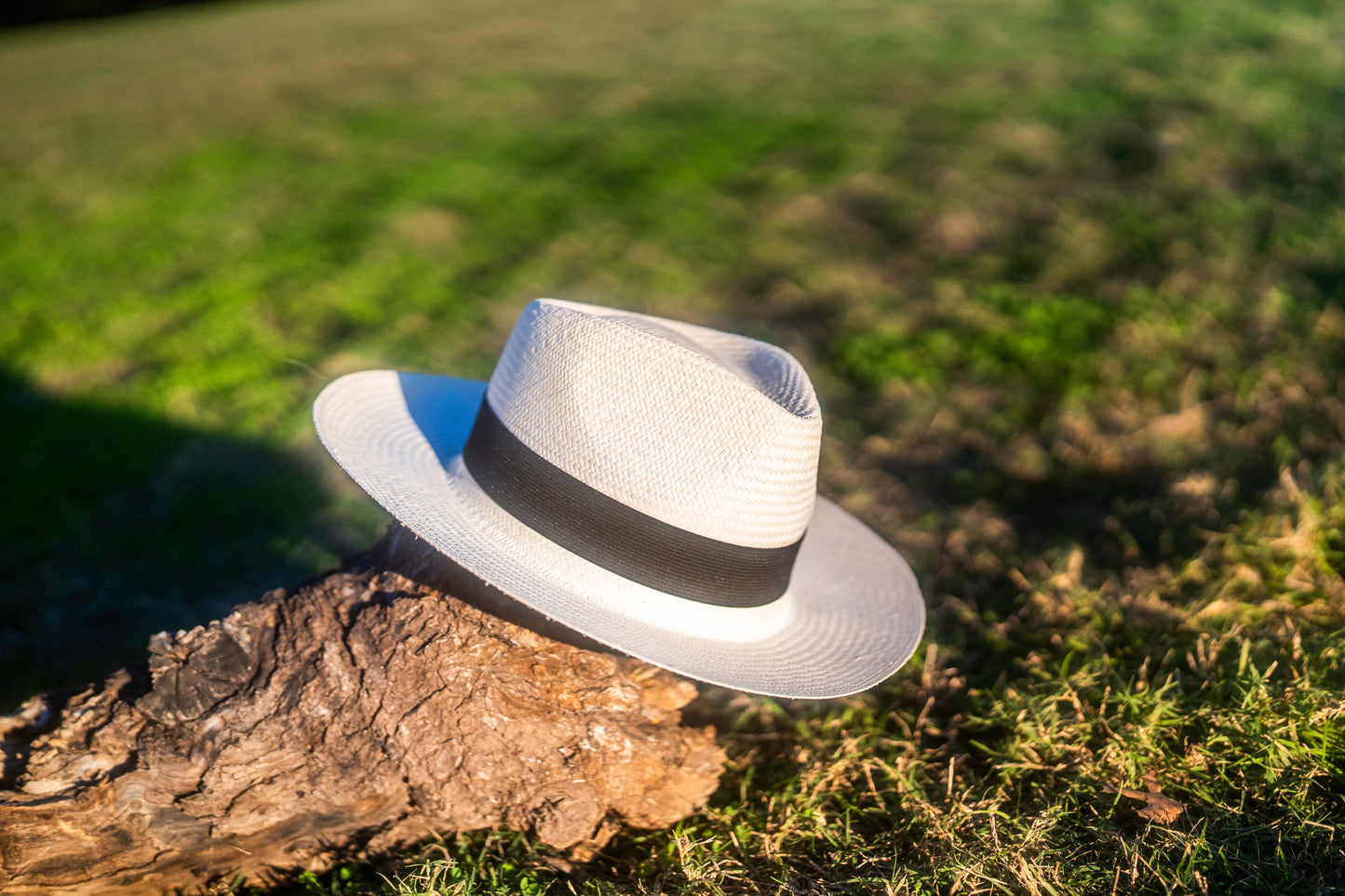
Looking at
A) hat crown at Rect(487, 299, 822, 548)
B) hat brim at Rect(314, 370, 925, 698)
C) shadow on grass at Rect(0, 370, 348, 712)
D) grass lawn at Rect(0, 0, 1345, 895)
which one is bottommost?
shadow on grass at Rect(0, 370, 348, 712)

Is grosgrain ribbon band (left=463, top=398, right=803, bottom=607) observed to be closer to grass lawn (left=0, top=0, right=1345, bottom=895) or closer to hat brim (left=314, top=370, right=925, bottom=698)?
hat brim (left=314, top=370, right=925, bottom=698)

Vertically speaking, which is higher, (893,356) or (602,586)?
(602,586)

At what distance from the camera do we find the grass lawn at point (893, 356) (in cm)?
261

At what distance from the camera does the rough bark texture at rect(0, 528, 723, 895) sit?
2.35 m

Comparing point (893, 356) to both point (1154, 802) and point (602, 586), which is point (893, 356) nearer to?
point (1154, 802)

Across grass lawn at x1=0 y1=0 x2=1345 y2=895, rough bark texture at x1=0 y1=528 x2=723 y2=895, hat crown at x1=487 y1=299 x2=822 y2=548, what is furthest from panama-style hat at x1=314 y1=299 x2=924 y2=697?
grass lawn at x1=0 y1=0 x2=1345 y2=895

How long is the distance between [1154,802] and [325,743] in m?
2.43

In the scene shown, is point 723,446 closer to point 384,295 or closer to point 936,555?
point 936,555

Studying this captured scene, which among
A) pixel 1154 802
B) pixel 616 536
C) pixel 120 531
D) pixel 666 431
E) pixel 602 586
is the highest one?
pixel 666 431

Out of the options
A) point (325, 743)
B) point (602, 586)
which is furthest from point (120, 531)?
point (602, 586)

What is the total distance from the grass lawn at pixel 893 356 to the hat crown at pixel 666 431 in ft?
3.47

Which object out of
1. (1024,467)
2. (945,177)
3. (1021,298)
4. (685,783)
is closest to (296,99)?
(945,177)

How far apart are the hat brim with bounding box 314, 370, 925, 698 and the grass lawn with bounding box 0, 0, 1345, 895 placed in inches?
20.4

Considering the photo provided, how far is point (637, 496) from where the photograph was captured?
2195 mm
